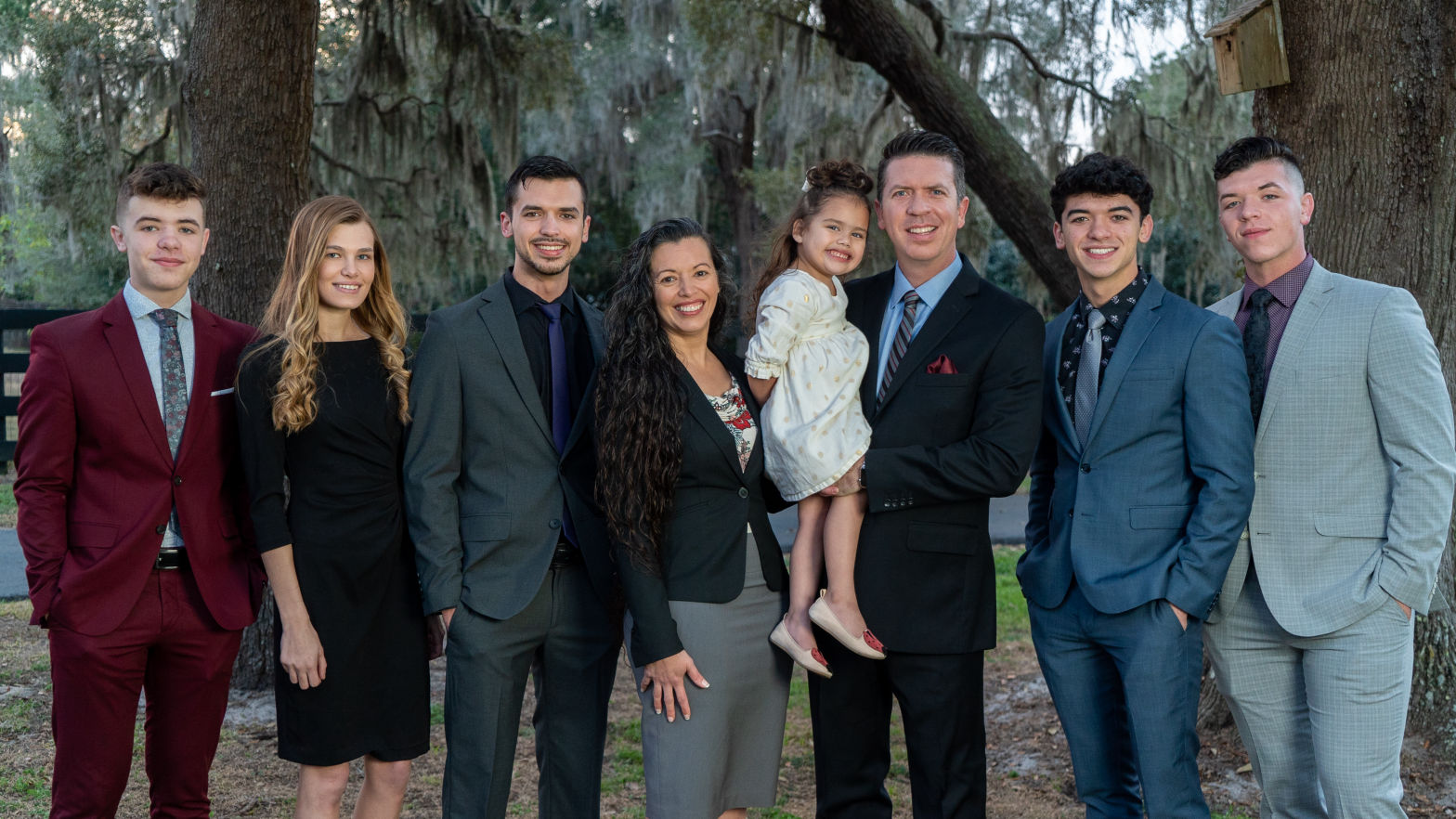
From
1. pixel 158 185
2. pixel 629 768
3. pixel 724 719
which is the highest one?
pixel 158 185

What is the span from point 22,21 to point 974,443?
39.2 feet

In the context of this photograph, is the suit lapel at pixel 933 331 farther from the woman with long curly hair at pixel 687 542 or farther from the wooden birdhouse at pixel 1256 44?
the wooden birdhouse at pixel 1256 44

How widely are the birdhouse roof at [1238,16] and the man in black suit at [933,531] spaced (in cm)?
Result: 177

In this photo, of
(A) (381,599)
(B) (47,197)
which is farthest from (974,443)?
(B) (47,197)

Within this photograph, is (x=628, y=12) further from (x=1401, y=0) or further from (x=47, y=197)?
(x=1401, y=0)

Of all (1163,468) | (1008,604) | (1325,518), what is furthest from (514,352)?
(1008,604)

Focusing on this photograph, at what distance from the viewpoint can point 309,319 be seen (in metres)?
3.12

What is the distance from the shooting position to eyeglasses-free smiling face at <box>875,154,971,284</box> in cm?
325

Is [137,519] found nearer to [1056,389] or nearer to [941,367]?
[941,367]

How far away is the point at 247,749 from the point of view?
16.0 feet

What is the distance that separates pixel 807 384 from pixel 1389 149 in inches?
102

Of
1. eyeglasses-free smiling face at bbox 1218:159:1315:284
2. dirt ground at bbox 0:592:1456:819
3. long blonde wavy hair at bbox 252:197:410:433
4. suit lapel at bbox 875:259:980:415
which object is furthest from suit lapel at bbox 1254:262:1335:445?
long blonde wavy hair at bbox 252:197:410:433

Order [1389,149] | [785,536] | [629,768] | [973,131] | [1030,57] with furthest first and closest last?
[785,536]
[1030,57]
[973,131]
[629,768]
[1389,149]

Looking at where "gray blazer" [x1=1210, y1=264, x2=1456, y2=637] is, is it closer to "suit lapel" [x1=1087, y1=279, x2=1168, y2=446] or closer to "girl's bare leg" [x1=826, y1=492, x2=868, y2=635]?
"suit lapel" [x1=1087, y1=279, x2=1168, y2=446]
